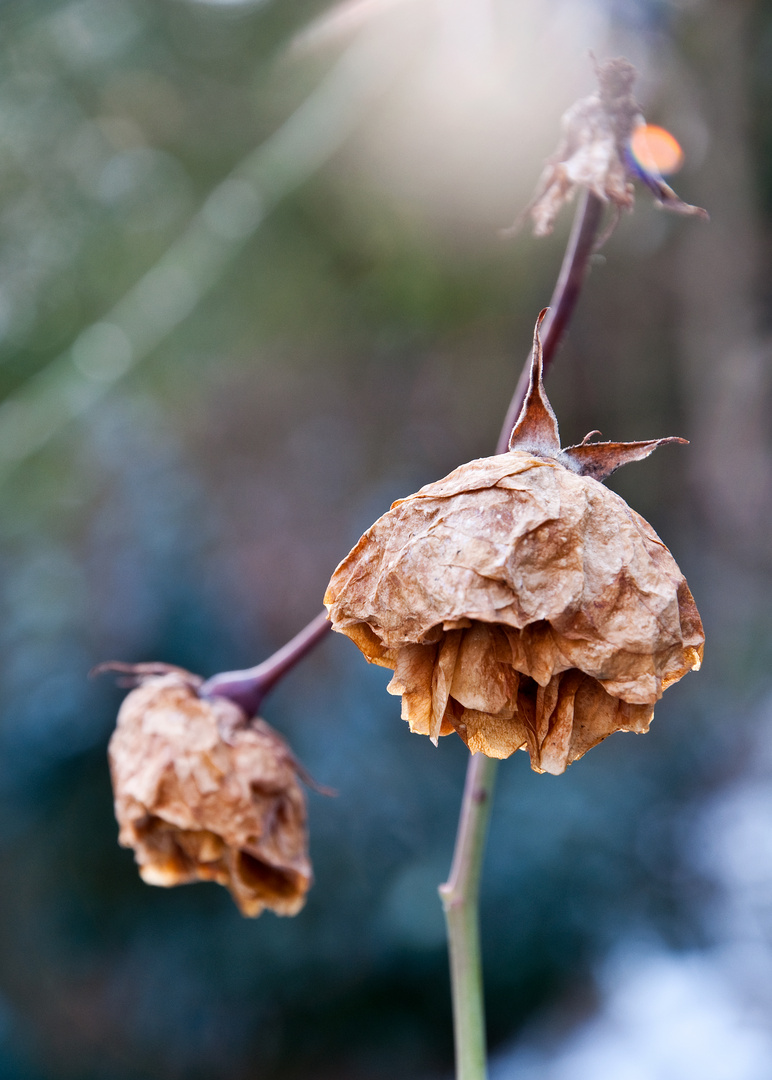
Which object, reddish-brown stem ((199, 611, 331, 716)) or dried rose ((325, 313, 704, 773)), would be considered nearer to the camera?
dried rose ((325, 313, 704, 773))

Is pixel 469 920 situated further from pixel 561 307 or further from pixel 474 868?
pixel 561 307

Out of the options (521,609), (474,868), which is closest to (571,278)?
Result: (521,609)

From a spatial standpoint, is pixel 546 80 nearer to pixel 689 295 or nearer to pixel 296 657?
pixel 689 295

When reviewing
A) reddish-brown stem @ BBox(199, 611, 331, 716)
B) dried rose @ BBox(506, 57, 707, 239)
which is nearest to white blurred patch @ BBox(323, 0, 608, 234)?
dried rose @ BBox(506, 57, 707, 239)

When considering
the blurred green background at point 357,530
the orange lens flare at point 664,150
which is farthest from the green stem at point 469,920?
the blurred green background at point 357,530

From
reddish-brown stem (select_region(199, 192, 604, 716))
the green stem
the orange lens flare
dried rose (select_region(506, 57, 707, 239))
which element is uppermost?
the orange lens flare

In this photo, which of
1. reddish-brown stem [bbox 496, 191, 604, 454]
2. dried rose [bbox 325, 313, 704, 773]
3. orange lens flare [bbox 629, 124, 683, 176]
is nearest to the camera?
dried rose [bbox 325, 313, 704, 773]

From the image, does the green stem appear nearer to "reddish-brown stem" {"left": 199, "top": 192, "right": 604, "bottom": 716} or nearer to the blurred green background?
"reddish-brown stem" {"left": 199, "top": 192, "right": 604, "bottom": 716}
